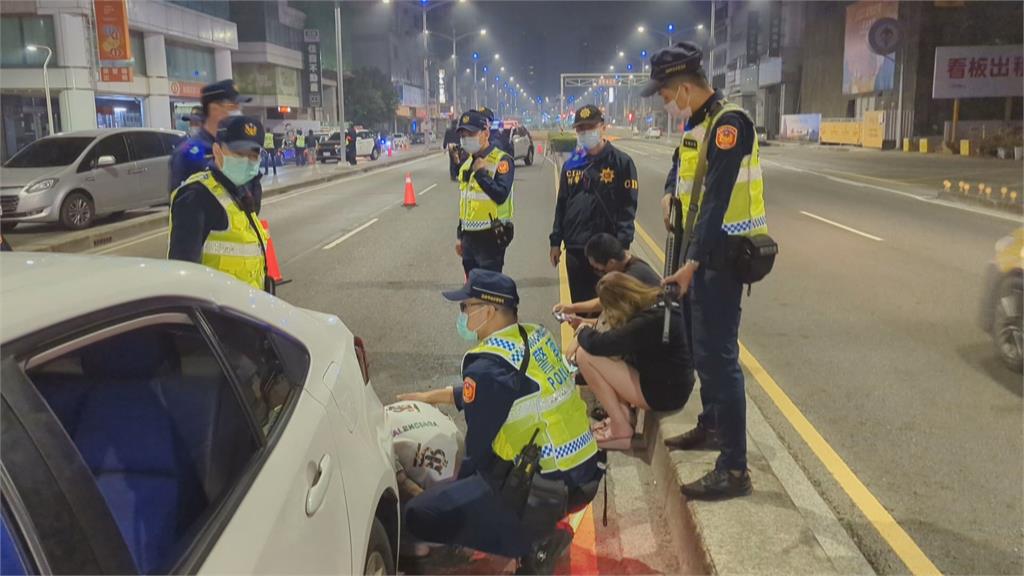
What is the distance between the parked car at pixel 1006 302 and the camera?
611 centimetres

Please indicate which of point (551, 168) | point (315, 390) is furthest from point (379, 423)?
point (551, 168)

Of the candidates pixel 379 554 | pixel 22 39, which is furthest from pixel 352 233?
pixel 22 39

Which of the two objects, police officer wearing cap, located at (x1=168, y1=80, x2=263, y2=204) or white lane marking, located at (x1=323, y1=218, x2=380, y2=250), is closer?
police officer wearing cap, located at (x1=168, y1=80, x2=263, y2=204)

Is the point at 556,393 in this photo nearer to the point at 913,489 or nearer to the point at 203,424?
the point at 203,424

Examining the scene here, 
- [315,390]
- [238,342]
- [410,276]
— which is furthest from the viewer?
[410,276]

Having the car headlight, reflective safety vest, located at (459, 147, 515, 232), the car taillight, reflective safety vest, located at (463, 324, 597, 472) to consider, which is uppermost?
reflective safety vest, located at (459, 147, 515, 232)

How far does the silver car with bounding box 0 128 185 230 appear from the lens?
14.3 meters

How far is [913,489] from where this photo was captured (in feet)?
14.1

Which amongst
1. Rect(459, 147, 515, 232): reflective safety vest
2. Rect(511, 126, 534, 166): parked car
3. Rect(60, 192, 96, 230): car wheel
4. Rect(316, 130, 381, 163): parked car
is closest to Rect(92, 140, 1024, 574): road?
Rect(459, 147, 515, 232): reflective safety vest

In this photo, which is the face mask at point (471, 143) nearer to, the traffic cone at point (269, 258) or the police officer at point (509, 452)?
the traffic cone at point (269, 258)

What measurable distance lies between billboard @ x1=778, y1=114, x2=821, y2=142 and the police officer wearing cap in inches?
2259

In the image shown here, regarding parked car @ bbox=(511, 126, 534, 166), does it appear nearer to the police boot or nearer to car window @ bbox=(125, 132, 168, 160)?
car window @ bbox=(125, 132, 168, 160)

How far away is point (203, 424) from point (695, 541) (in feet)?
7.27

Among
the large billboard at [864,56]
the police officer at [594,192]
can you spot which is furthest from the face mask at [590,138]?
the large billboard at [864,56]
